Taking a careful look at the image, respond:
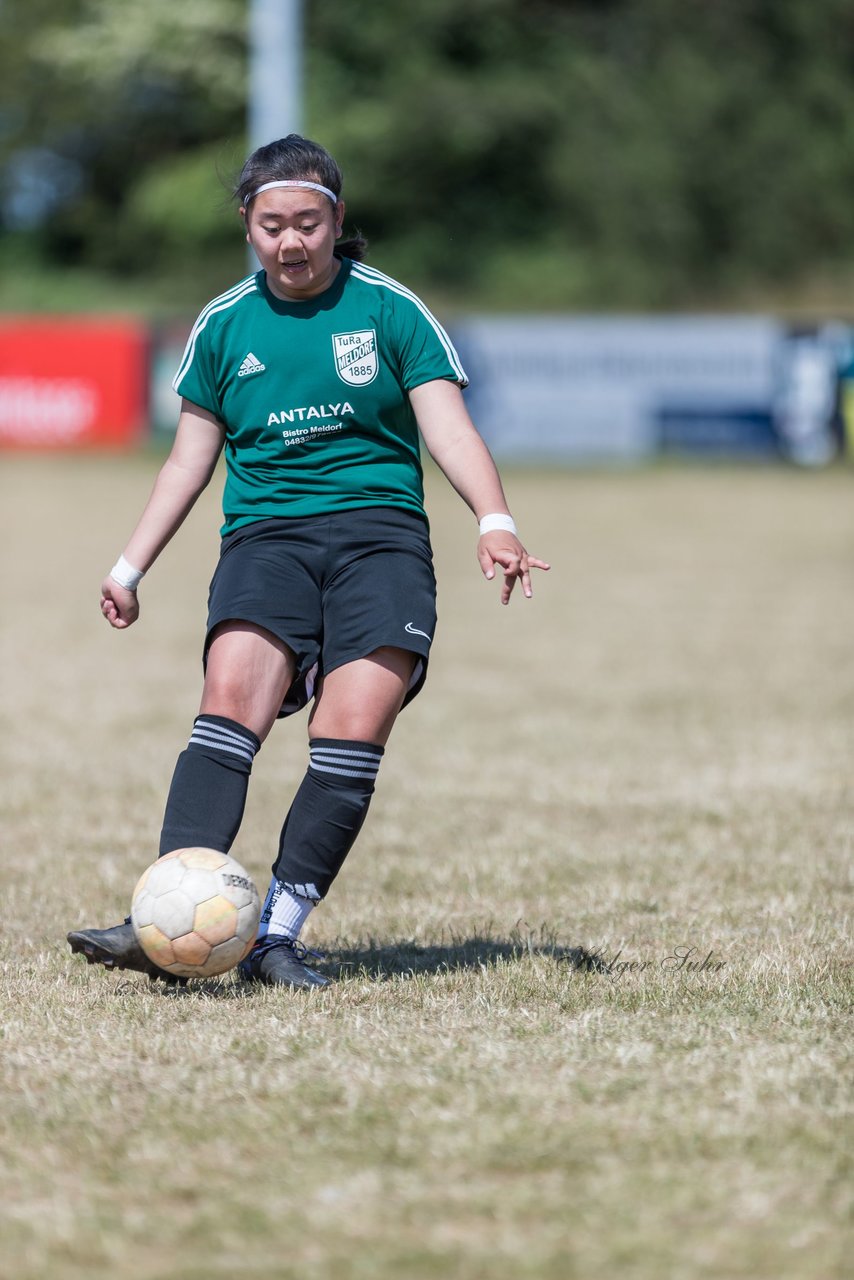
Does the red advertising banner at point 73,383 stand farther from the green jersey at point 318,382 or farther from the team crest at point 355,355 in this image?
the team crest at point 355,355

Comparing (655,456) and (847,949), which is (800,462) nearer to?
(655,456)

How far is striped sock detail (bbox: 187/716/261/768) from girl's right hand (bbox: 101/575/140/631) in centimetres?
36

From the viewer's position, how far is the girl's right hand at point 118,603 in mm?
4633

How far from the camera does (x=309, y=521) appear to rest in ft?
14.9

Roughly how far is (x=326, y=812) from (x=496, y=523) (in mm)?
805

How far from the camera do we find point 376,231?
139ft

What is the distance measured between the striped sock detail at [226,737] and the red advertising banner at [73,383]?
2249 centimetres

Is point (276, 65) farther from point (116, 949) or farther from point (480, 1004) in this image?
point (480, 1004)

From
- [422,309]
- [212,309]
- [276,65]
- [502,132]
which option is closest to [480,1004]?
[422,309]

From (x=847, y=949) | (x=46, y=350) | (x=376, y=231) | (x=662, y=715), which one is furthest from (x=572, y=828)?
(x=376, y=231)

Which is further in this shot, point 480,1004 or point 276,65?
point 276,65

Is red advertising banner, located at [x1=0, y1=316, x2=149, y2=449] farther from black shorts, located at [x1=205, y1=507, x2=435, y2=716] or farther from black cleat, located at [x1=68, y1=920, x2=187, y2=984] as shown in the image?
black cleat, located at [x1=68, y1=920, x2=187, y2=984]

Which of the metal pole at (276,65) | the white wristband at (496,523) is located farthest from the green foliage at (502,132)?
the white wristband at (496,523)

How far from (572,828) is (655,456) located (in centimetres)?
1874
